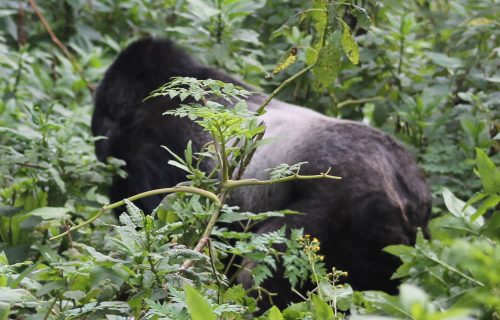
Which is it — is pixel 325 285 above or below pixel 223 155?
below

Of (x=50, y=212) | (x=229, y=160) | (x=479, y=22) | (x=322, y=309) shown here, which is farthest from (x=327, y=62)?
(x=479, y=22)

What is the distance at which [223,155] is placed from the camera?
1782 millimetres

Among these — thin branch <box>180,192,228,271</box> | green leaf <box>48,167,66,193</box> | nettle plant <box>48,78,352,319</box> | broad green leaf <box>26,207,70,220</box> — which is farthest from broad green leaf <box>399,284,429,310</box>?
green leaf <box>48,167,66,193</box>

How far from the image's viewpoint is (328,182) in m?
3.15

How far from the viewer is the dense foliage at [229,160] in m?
1.64

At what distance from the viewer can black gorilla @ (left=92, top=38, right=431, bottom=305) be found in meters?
3.11

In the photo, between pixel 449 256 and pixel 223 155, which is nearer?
pixel 223 155

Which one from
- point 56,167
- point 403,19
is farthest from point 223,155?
point 403,19

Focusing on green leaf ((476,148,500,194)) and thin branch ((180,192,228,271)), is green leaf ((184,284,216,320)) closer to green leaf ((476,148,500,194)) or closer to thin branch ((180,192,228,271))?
thin branch ((180,192,228,271))

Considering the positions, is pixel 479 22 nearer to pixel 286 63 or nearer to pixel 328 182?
pixel 328 182

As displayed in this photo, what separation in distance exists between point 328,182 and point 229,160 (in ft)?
2.88

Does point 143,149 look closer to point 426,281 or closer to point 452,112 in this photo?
point 452,112

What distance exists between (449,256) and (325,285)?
606 mm

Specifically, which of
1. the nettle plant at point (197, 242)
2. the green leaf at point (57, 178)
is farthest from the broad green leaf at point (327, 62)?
the green leaf at point (57, 178)
